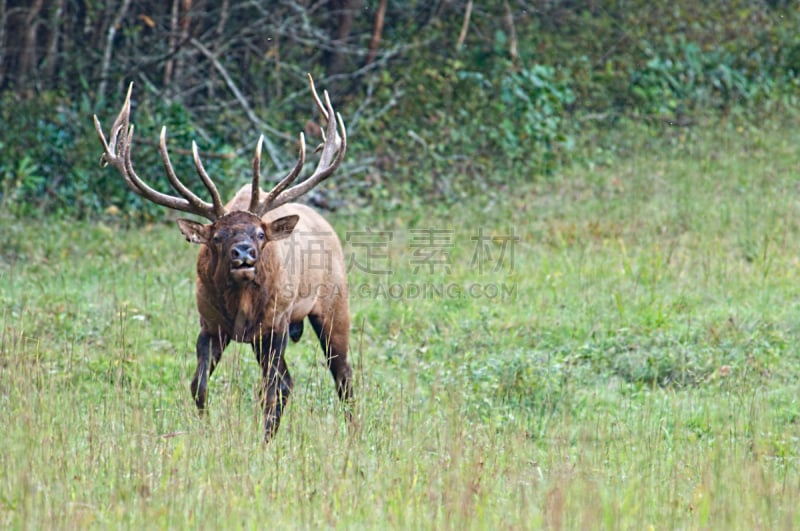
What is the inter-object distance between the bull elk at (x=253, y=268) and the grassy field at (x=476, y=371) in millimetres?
272

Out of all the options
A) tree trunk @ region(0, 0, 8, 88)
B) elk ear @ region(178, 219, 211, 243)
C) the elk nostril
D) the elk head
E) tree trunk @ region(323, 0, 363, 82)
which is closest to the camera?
the elk nostril

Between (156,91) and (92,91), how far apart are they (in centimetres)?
78

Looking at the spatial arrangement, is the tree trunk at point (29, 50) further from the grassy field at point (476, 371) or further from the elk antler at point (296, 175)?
the elk antler at point (296, 175)

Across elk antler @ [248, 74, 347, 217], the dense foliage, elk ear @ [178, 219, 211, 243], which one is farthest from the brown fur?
the dense foliage

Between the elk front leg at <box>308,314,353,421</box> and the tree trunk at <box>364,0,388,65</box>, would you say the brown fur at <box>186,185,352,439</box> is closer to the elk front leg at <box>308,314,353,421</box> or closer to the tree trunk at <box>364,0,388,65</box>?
the elk front leg at <box>308,314,353,421</box>

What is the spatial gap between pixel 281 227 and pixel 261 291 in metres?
0.42

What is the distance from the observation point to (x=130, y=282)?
10.8 meters

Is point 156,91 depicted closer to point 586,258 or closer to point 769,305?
point 586,258

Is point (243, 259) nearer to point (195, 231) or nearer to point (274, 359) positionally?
point (195, 231)

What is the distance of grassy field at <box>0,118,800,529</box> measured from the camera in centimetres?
497

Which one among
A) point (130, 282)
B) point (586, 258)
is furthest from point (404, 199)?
point (130, 282)

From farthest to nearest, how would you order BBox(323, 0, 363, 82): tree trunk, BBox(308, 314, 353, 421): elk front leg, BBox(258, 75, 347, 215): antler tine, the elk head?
BBox(323, 0, 363, 82): tree trunk
BBox(308, 314, 353, 421): elk front leg
BBox(258, 75, 347, 215): antler tine
the elk head

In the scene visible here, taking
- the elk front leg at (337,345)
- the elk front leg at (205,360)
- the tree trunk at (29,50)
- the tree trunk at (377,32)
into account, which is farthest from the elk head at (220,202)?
the tree trunk at (377,32)

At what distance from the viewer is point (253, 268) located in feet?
23.3
